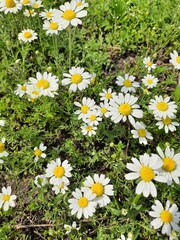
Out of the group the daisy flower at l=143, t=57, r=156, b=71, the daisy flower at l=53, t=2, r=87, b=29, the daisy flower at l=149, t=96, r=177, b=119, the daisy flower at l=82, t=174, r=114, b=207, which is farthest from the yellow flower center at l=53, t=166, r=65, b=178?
the daisy flower at l=143, t=57, r=156, b=71

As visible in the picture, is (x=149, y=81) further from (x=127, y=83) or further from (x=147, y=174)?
(x=147, y=174)

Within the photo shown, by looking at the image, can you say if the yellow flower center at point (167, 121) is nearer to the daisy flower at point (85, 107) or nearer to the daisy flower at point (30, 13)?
the daisy flower at point (85, 107)

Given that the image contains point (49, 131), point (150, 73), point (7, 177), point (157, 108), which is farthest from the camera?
point (150, 73)

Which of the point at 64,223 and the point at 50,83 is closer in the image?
the point at 64,223

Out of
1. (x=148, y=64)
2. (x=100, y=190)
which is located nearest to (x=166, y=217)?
(x=100, y=190)

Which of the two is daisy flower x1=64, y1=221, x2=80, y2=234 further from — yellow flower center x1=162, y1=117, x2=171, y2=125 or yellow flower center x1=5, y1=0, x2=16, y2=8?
yellow flower center x1=5, y1=0, x2=16, y2=8

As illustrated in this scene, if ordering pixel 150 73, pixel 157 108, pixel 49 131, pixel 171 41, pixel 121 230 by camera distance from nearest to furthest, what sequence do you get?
pixel 121 230, pixel 157 108, pixel 49 131, pixel 150 73, pixel 171 41

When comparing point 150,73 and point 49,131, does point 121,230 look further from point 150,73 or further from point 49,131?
point 150,73

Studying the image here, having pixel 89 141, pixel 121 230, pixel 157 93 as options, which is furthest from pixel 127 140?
pixel 121 230

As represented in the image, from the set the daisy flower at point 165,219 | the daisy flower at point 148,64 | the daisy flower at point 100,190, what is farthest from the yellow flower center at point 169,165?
the daisy flower at point 148,64
